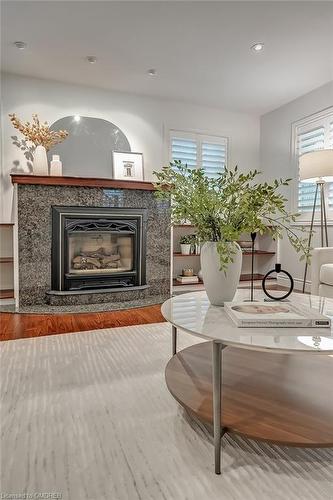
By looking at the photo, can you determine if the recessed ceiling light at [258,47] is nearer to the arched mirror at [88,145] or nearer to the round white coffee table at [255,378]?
the arched mirror at [88,145]

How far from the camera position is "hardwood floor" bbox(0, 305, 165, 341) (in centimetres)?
268

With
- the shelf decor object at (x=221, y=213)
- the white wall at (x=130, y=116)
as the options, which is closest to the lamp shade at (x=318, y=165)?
the white wall at (x=130, y=116)

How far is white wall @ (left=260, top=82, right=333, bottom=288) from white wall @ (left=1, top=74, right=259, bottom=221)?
19 cm

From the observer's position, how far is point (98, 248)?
392cm

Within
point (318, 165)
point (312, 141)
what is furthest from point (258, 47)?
point (312, 141)

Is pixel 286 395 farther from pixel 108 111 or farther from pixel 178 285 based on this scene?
pixel 108 111

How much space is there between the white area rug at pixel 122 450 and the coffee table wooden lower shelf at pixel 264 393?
0.44 feet

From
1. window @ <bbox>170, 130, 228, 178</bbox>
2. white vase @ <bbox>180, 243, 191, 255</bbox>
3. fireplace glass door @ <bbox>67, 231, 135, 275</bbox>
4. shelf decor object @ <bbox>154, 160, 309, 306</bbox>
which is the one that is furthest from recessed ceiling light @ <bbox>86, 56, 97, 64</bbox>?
shelf decor object @ <bbox>154, 160, 309, 306</bbox>

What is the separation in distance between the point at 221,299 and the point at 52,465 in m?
0.92

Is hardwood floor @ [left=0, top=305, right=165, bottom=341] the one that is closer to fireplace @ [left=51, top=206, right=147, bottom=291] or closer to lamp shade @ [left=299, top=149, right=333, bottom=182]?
fireplace @ [left=51, top=206, right=147, bottom=291]

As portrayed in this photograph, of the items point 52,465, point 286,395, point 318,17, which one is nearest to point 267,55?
point 318,17

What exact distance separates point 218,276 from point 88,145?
10.4ft

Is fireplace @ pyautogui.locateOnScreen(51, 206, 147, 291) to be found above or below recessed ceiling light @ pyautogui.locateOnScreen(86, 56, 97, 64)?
below

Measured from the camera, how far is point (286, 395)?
1340mm
